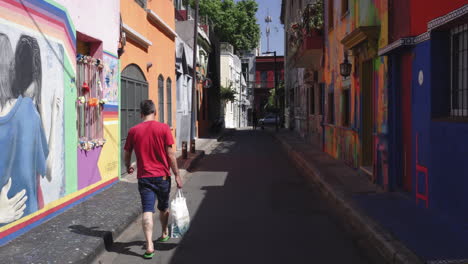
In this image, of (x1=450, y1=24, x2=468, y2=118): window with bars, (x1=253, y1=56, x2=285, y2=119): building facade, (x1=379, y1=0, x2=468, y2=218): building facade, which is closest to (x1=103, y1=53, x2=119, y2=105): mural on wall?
(x1=379, y1=0, x2=468, y2=218): building facade

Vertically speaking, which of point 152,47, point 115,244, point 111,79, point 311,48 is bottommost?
point 115,244

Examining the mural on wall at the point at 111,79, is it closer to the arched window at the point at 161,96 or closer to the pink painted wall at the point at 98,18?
the pink painted wall at the point at 98,18

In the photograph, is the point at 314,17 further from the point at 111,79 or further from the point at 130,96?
the point at 111,79

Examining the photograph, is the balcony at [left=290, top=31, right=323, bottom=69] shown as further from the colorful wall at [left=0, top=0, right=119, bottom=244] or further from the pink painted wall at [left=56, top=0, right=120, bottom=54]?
the colorful wall at [left=0, top=0, right=119, bottom=244]

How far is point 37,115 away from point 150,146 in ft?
6.44

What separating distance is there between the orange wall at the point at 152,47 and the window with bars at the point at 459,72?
6.93 meters

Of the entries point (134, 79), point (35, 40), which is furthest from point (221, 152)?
point (35, 40)

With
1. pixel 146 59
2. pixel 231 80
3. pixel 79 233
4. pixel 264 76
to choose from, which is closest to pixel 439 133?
pixel 79 233

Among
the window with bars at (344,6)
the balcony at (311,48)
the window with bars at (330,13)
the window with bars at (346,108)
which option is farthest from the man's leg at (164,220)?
the balcony at (311,48)

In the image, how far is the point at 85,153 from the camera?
28.7 ft

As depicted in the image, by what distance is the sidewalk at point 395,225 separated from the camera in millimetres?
5094

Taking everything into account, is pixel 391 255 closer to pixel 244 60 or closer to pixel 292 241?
pixel 292 241

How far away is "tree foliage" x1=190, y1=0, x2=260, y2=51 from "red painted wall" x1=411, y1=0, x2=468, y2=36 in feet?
146

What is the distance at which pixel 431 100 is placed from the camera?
7008 mm
